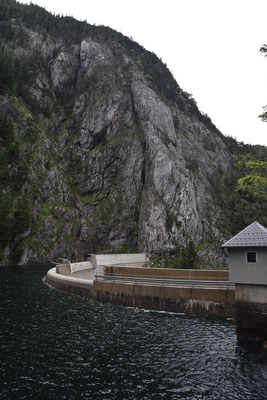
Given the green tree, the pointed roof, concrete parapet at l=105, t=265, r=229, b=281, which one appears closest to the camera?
the green tree

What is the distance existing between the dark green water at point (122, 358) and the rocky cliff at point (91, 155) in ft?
143

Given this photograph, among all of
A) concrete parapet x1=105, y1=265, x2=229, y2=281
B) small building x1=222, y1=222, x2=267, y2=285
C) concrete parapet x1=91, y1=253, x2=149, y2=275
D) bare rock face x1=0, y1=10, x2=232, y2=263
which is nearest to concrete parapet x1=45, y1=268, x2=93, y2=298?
concrete parapet x1=105, y1=265, x2=229, y2=281

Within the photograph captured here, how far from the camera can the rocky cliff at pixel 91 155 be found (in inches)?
2645

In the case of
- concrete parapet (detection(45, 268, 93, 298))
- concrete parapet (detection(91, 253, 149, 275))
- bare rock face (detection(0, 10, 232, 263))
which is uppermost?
bare rock face (detection(0, 10, 232, 263))

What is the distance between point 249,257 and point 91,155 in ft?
231

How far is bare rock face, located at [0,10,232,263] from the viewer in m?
68.6

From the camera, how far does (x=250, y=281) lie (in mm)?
16250

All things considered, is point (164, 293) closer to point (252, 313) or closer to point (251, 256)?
point (252, 313)

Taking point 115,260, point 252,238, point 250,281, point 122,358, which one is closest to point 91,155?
point 115,260

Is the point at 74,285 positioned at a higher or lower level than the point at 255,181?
lower

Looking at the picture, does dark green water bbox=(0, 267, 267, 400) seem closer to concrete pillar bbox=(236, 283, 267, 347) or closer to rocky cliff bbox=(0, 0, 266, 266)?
concrete pillar bbox=(236, 283, 267, 347)

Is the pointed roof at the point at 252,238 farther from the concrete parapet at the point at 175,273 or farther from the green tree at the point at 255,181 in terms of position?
the concrete parapet at the point at 175,273

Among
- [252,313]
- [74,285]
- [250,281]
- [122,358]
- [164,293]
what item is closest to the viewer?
[122,358]

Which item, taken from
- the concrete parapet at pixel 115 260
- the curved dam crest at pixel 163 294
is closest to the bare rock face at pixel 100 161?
the concrete parapet at pixel 115 260
